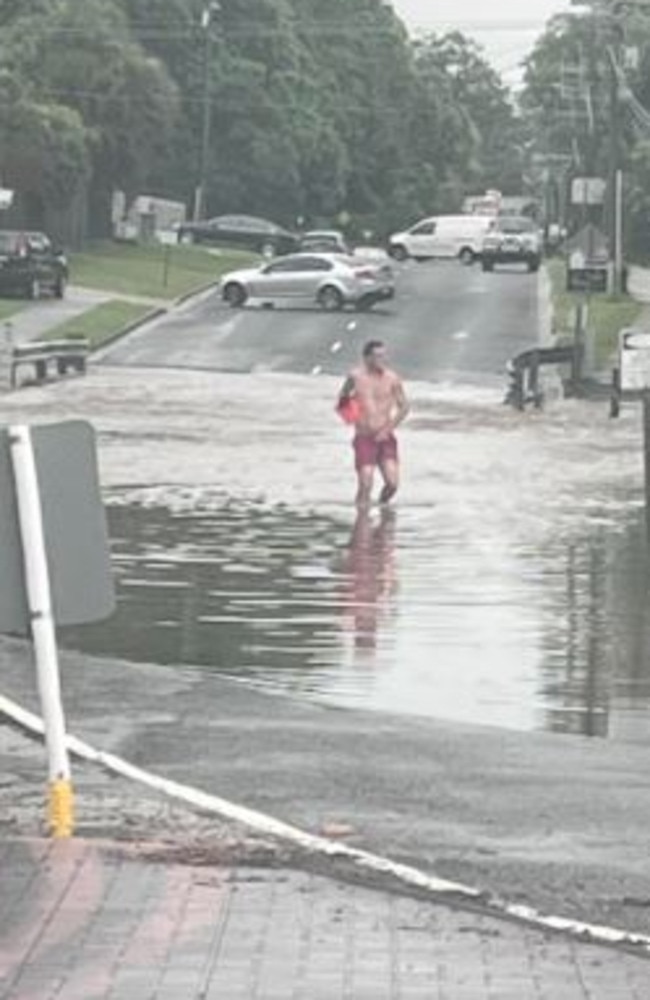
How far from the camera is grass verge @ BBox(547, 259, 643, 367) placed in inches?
1854

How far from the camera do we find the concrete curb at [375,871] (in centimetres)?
648

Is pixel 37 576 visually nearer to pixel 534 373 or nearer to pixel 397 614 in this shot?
pixel 397 614

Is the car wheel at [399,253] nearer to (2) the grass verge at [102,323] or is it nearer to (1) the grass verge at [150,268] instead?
(1) the grass verge at [150,268]

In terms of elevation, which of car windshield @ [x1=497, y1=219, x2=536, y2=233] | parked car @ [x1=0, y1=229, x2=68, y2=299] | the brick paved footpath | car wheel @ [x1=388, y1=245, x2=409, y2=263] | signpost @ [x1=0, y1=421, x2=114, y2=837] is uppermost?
signpost @ [x1=0, y1=421, x2=114, y2=837]

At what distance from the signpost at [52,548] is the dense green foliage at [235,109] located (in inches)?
2577

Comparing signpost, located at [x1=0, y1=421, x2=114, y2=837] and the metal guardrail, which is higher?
signpost, located at [x1=0, y1=421, x2=114, y2=837]

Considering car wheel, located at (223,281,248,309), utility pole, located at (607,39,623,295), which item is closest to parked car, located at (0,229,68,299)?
car wheel, located at (223,281,248,309)

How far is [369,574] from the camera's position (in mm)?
16344

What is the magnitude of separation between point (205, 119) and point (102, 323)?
52699 mm

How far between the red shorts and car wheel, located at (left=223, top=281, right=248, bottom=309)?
3873cm

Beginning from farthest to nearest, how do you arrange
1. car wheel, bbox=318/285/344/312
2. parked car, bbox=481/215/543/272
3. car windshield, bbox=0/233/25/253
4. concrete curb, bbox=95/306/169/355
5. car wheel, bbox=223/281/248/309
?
parked car, bbox=481/215/543/272
car wheel, bbox=223/281/248/309
car wheel, bbox=318/285/344/312
car windshield, bbox=0/233/25/253
concrete curb, bbox=95/306/169/355

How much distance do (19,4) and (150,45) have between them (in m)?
21.5

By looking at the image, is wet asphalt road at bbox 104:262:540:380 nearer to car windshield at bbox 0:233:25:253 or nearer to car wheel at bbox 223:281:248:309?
car wheel at bbox 223:281:248:309

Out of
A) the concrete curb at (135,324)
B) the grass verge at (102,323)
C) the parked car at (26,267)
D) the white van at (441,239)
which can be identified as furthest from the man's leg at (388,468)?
the white van at (441,239)
